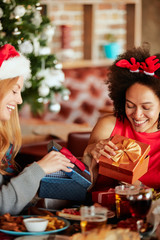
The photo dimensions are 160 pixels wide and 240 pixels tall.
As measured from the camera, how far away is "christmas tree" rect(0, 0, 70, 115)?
3.62 meters

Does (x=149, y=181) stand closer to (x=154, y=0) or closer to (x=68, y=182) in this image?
(x=68, y=182)

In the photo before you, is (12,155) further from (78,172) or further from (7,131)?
(78,172)

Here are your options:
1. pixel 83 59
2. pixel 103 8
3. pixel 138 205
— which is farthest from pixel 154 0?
pixel 138 205

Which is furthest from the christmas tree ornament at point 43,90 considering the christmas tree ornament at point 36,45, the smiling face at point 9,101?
the smiling face at point 9,101

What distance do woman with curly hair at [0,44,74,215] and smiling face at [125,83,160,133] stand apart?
482 mm

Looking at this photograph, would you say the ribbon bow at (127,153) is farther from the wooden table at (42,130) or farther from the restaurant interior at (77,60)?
Answer: the wooden table at (42,130)

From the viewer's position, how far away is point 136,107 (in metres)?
2.09

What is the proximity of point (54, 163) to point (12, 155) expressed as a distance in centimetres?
38

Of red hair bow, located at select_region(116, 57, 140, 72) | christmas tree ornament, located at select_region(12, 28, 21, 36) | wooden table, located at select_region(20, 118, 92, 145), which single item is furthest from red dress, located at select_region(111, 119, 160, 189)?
wooden table, located at select_region(20, 118, 92, 145)

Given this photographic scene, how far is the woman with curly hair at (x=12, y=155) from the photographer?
5.09 feet

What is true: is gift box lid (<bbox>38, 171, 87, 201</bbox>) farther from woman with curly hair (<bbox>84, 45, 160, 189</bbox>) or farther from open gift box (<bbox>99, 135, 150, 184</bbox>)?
woman with curly hair (<bbox>84, 45, 160, 189</bbox>)

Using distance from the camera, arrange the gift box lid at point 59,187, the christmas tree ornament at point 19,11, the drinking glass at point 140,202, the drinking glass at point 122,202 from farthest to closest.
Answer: the christmas tree ornament at point 19,11, the gift box lid at point 59,187, the drinking glass at point 122,202, the drinking glass at point 140,202

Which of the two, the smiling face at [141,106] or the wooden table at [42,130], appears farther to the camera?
the wooden table at [42,130]

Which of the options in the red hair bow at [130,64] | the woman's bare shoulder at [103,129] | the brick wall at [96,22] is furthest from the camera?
the brick wall at [96,22]
